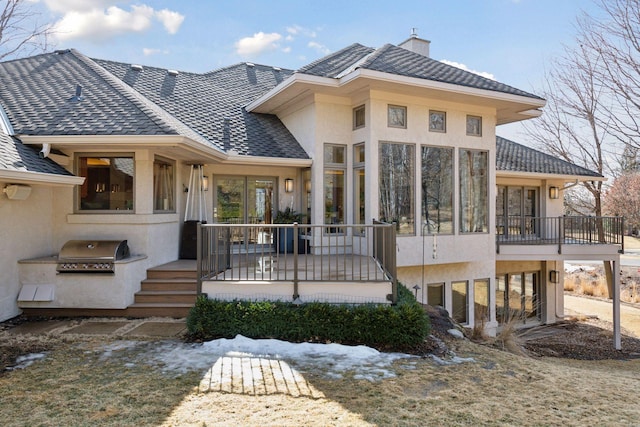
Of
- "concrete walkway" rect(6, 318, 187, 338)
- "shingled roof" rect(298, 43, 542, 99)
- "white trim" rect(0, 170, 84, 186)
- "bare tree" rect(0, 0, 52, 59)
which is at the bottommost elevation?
"concrete walkway" rect(6, 318, 187, 338)

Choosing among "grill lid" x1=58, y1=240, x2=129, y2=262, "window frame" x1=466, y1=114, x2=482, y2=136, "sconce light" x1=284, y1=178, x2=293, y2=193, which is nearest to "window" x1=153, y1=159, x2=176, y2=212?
"grill lid" x1=58, y1=240, x2=129, y2=262

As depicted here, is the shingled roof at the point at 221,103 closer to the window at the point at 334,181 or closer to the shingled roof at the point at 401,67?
the window at the point at 334,181

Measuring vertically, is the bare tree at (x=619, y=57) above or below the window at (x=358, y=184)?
above

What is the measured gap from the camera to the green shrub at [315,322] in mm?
5875

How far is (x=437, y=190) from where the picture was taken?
377 inches

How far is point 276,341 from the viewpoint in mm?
5762

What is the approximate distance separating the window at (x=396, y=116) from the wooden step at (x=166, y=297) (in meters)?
5.40

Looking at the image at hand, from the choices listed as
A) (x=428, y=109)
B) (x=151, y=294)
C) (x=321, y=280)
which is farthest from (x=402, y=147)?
(x=151, y=294)

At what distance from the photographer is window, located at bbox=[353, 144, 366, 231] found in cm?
933

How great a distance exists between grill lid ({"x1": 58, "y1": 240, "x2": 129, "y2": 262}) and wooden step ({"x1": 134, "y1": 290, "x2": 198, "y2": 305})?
2.56ft

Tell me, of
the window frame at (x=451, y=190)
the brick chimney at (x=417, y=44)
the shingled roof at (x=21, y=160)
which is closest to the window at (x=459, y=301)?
the window frame at (x=451, y=190)

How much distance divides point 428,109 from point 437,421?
7338 mm

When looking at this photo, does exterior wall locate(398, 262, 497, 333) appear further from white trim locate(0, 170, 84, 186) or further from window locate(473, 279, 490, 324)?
white trim locate(0, 170, 84, 186)

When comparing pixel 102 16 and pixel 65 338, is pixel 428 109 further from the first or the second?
pixel 102 16
